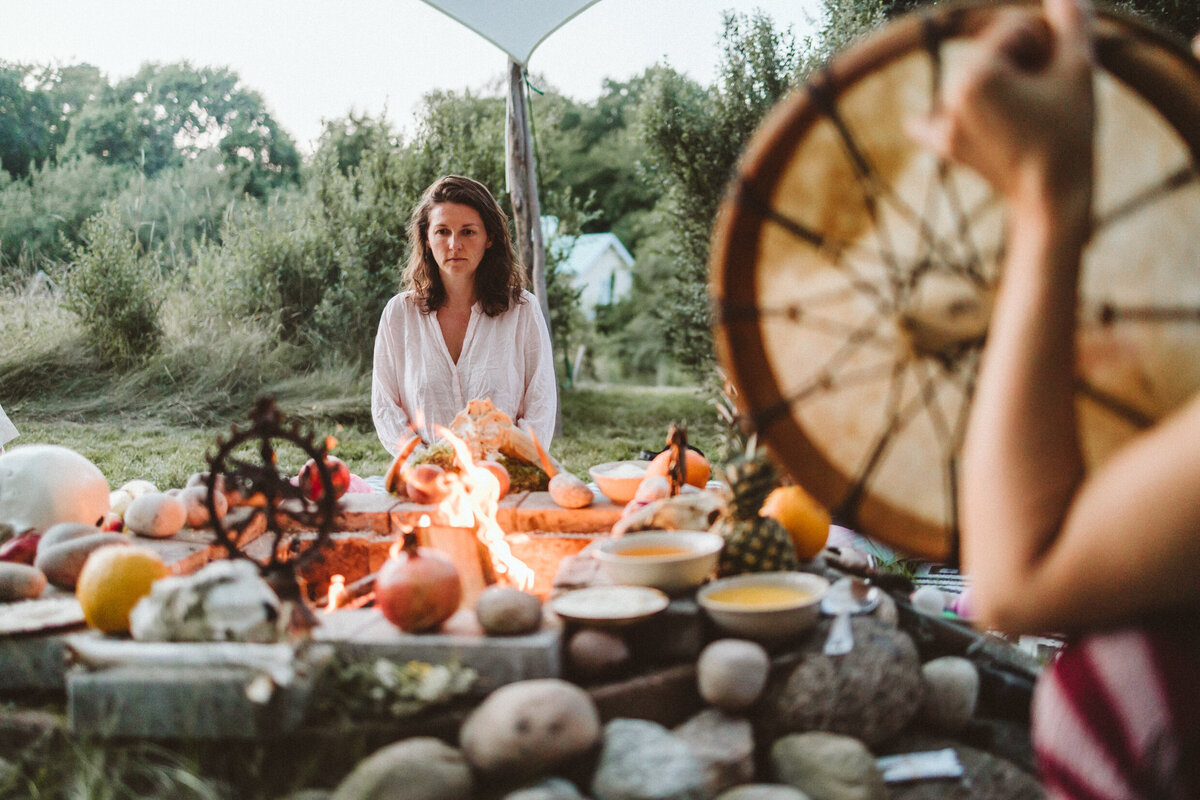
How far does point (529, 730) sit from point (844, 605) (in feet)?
3.56

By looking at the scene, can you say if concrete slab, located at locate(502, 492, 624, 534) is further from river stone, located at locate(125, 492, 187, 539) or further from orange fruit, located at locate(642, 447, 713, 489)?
river stone, located at locate(125, 492, 187, 539)

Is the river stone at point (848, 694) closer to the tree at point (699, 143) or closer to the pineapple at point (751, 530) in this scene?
the pineapple at point (751, 530)

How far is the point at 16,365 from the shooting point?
29.9ft

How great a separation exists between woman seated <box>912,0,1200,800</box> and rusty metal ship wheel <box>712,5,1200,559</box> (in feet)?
1.05

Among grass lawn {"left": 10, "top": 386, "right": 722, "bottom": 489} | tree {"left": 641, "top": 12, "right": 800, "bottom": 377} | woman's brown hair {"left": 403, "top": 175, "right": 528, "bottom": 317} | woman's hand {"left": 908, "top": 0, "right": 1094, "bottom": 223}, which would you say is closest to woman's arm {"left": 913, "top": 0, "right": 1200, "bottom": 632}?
woman's hand {"left": 908, "top": 0, "right": 1094, "bottom": 223}

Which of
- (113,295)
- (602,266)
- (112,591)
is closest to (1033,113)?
(112,591)

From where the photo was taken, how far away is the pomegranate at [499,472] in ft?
9.79

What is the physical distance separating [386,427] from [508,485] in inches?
48.2

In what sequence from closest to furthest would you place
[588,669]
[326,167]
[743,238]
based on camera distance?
[743,238]
[588,669]
[326,167]

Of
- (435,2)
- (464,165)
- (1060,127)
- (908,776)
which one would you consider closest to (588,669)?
(908,776)

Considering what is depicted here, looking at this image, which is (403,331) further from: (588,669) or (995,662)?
(995,662)

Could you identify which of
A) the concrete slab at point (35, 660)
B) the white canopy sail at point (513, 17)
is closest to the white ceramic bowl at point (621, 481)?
the concrete slab at point (35, 660)

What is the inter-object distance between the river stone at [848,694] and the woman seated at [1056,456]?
1.26 m

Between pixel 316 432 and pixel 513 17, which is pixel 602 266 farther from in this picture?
pixel 513 17
